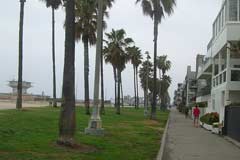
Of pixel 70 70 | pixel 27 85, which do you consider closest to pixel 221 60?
pixel 70 70

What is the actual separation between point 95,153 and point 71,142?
1043mm

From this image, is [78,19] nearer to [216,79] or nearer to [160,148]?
[216,79]

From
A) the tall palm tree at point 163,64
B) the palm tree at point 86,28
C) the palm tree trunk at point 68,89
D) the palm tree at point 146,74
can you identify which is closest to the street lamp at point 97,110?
the palm tree trunk at point 68,89

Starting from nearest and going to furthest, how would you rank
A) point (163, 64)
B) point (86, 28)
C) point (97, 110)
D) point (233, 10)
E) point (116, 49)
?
point (97, 110) < point (233, 10) < point (86, 28) < point (116, 49) < point (163, 64)

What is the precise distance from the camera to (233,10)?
43.2 metres

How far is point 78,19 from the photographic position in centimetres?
4597

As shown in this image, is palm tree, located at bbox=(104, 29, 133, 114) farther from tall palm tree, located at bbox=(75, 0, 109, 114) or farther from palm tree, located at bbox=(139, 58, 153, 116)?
tall palm tree, located at bbox=(75, 0, 109, 114)

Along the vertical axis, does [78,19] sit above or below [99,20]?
above

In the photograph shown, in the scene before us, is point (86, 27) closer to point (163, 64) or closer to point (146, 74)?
point (146, 74)

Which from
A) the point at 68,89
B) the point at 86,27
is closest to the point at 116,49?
the point at 86,27

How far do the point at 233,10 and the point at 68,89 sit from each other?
2903 cm

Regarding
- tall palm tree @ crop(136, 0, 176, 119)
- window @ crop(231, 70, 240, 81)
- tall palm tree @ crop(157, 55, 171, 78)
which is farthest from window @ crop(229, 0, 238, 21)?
tall palm tree @ crop(157, 55, 171, 78)

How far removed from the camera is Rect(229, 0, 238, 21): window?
1683 inches

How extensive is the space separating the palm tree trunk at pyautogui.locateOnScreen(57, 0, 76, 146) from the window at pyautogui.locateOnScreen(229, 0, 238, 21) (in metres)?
27.9
